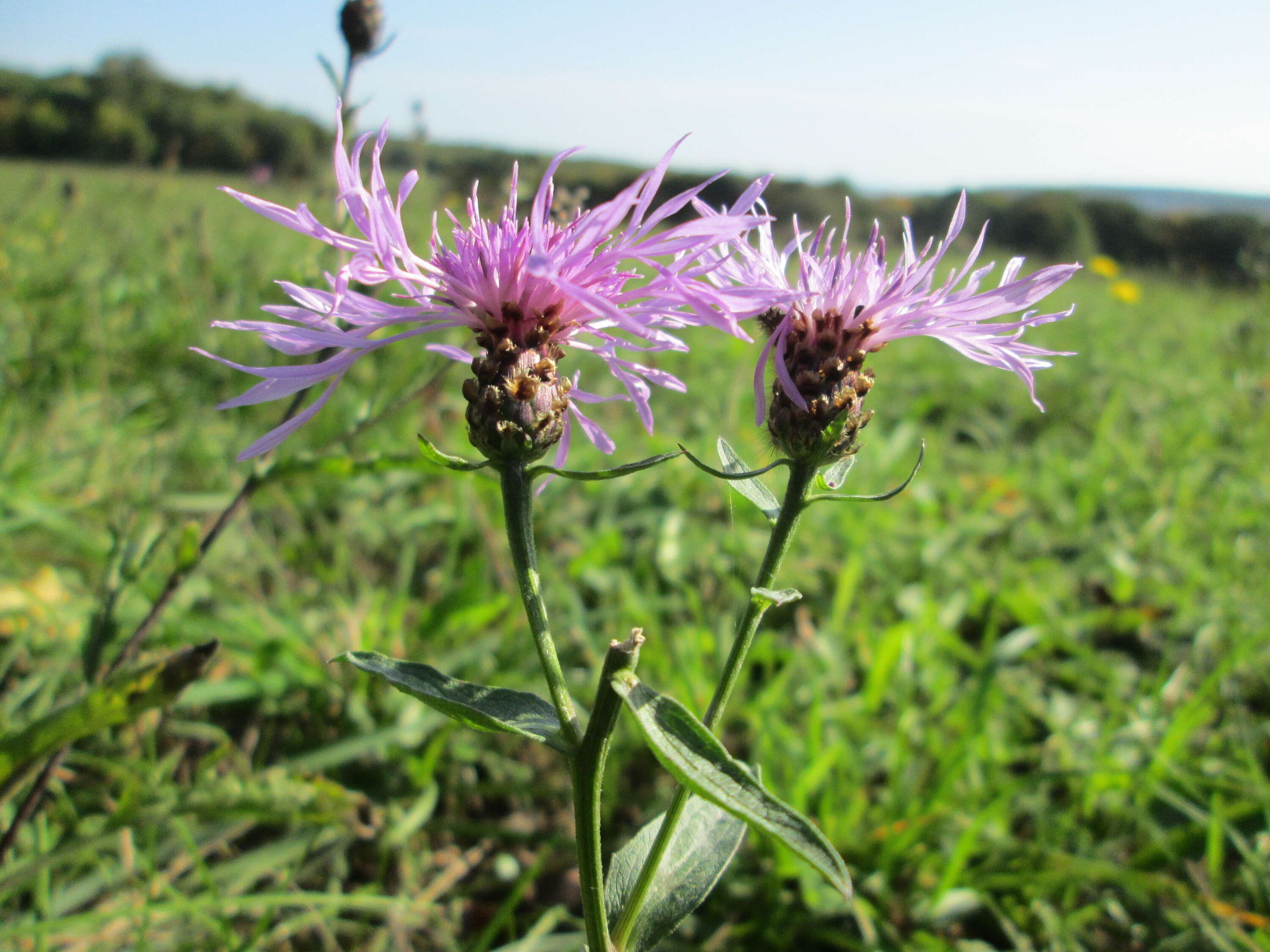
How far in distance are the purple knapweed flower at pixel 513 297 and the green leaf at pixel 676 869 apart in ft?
1.45

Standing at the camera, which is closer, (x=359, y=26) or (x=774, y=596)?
(x=774, y=596)

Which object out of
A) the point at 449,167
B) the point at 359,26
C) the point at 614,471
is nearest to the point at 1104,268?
the point at 449,167

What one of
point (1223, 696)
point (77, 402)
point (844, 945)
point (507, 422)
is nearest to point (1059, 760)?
point (1223, 696)

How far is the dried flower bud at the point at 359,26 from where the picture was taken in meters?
1.25

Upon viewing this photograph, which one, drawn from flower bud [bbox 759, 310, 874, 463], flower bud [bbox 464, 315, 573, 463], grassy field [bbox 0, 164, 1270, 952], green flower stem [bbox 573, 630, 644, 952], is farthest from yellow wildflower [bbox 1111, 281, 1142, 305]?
green flower stem [bbox 573, 630, 644, 952]

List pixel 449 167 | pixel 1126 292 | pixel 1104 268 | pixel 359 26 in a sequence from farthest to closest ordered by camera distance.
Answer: pixel 1104 268, pixel 1126 292, pixel 449 167, pixel 359 26

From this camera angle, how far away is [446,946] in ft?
4.33

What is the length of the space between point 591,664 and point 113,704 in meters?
1.05

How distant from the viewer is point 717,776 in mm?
599

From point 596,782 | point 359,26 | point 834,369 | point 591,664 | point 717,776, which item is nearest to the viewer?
point 717,776

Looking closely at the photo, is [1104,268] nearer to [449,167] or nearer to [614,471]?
[449,167]

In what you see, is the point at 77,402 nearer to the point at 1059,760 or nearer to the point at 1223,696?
the point at 1059,760

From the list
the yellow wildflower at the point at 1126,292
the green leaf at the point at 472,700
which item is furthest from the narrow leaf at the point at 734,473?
the yellow wildflower at the point at 1126,292

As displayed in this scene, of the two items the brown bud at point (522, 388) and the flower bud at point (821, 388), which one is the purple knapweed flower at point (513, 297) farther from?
the flower bud at point (821, 388)
